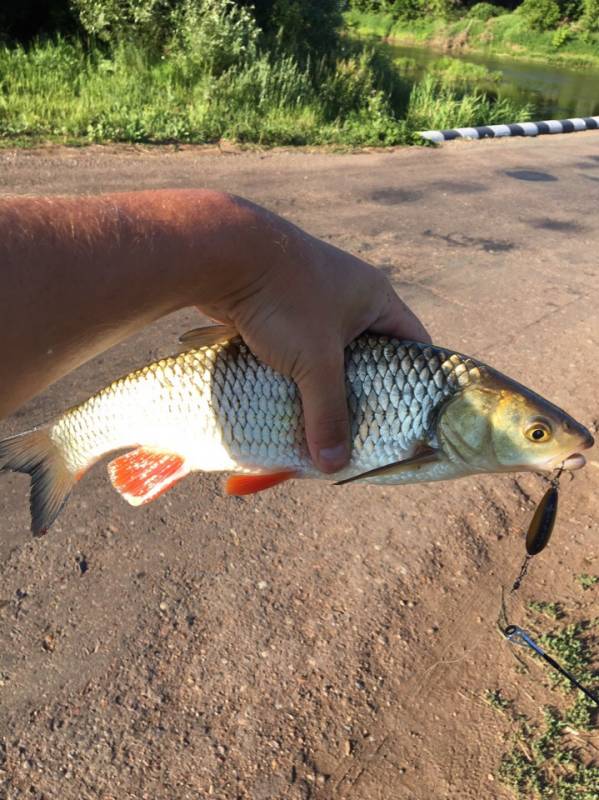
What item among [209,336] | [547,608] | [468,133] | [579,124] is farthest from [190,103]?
[209,336]

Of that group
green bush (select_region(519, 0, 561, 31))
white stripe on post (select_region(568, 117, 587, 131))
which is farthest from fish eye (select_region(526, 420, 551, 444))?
green bush (select_region(519, 0, 561, 31))

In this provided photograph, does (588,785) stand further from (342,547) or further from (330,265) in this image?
(330,265)

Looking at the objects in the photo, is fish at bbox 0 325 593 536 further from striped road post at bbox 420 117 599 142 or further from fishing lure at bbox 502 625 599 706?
striped road post at bbox 420 117 599 142

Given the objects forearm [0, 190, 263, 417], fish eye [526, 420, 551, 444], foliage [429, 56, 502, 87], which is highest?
forearm [0, 190, 263, 417]

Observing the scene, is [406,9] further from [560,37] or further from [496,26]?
[560,37]

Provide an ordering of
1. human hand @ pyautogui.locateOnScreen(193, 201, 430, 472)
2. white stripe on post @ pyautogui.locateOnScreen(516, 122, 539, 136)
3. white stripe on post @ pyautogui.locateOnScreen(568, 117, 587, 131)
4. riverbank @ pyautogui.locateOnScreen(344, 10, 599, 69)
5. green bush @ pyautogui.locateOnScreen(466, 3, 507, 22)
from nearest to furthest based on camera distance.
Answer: human hand @ pyautogui.locateOnScreen(193, 201, 430, 472)
white stripe on post @ pyautogui.locateOnScreen(516, 122, 539, 136)
white stripe on post @ pyautogui.locateOnScreen(568, 117, 587, 131)
riverbank @ pyautogui.locateOnScreen(344, 10, 599, 69)
green bush @ pyautogui.locateOnScreen(466, 3, 507, 22)

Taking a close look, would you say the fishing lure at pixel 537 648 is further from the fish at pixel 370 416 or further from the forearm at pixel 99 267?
the forearm at pixel 99 267
